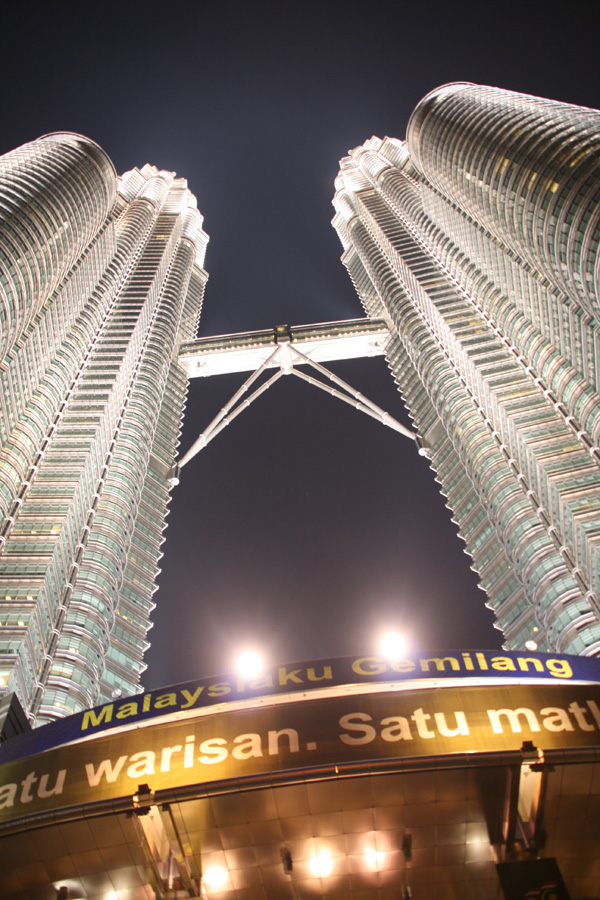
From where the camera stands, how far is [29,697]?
236 feet

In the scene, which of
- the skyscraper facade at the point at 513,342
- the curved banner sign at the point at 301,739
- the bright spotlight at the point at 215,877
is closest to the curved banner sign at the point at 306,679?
the curved banner sign at the point at 301,739

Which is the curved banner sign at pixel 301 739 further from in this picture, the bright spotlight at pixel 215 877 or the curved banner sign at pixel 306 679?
the bright spotlight at pixel 215 877

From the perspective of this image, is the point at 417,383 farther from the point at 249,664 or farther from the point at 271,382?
the point at 249,664

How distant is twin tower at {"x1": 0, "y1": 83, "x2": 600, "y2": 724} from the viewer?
260 ft

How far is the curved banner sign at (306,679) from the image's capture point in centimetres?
2964

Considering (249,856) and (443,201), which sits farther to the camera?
(443,201)

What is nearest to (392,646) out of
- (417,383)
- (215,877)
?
(215,877)

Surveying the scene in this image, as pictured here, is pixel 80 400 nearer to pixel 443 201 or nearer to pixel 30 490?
pixel 30 490

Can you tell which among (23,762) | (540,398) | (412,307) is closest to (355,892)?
(23,762)

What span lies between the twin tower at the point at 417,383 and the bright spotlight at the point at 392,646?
46.5 m

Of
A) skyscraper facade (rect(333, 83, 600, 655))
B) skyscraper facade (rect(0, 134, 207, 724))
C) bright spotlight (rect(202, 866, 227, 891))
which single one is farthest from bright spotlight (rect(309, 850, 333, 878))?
skyscraper facade (rect(333, 83, 600, 655))

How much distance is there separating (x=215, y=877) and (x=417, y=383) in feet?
381

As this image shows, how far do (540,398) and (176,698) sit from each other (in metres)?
82.9

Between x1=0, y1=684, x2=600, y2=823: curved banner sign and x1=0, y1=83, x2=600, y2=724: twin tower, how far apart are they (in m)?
43.8
